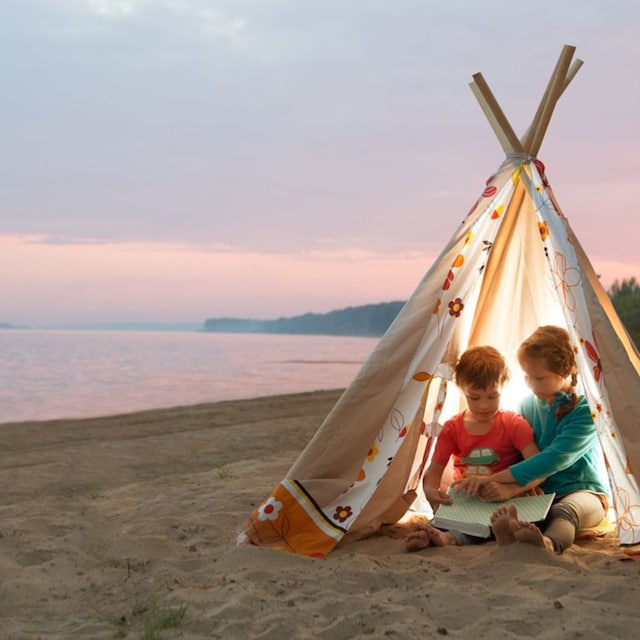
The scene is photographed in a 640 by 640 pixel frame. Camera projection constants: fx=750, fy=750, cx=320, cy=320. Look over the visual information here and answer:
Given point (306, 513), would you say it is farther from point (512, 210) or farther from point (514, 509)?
point (512, 210)

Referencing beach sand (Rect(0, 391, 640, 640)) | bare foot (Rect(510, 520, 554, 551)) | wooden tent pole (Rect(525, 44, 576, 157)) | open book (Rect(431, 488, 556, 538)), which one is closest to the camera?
beach sand (Rect(0, 391, 640, 640))

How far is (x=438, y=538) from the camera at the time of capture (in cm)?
384

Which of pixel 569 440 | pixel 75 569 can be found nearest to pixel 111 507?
pixel 75 569

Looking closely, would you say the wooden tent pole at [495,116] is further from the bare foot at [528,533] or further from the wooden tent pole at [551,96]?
the bare foot at [528,533]

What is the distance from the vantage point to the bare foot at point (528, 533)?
352 centimetres

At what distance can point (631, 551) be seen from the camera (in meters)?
3.53

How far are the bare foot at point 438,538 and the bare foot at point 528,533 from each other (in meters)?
0.42

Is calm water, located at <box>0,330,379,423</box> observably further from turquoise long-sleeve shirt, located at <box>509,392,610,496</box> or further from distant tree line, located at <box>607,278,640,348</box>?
turquoise long-sleeve shirt, located at <box>509,392,610,496</box>

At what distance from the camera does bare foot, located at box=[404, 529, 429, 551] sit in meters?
3.77

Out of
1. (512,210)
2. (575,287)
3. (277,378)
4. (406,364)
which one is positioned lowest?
(277,378)

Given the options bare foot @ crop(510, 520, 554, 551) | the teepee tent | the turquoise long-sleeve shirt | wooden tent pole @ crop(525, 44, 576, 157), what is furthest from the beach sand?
wooden tent pole @ crop(525, 44, 576, 157)

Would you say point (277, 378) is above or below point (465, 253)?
below

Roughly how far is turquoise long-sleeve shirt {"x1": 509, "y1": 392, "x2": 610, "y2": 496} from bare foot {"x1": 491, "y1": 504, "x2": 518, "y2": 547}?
11.2 inches

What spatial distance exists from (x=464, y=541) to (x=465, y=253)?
1.59 m
